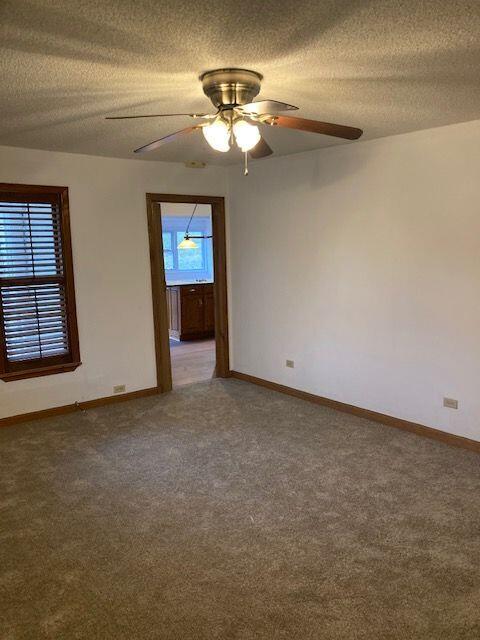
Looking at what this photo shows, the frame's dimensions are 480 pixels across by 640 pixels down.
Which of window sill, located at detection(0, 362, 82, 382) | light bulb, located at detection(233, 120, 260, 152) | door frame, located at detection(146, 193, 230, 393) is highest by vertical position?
light bulb, located at detection(233, 120, 260, 152)

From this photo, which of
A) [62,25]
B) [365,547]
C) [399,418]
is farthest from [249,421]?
[62,25]

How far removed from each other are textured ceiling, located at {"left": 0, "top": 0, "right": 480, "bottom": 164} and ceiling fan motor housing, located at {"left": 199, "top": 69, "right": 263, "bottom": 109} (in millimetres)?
63

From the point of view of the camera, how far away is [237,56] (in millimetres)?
2148

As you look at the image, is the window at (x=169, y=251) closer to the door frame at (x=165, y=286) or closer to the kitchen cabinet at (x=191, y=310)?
the kitchen cabinet at (x=191, y=310)

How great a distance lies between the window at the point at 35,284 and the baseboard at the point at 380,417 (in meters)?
2.10

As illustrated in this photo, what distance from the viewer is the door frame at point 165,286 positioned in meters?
5.02

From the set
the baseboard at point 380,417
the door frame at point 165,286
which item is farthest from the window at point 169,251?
the baseboard at point 380,417

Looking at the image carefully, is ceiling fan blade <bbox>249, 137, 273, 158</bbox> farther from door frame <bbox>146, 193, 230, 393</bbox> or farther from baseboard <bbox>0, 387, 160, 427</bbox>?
baseboard <bbox>0, 387, 160, 427</bbox>

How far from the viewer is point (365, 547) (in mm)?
2549

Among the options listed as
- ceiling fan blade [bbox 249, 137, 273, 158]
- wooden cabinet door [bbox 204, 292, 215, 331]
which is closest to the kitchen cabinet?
wooden cabinet door [bbox 204, 292, 215, 331]

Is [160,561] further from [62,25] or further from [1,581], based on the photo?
[62,25]

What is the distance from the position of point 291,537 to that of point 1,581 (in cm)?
144

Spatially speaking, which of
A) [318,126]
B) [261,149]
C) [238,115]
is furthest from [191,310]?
[318,126]

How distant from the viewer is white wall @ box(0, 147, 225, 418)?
4414 mm
